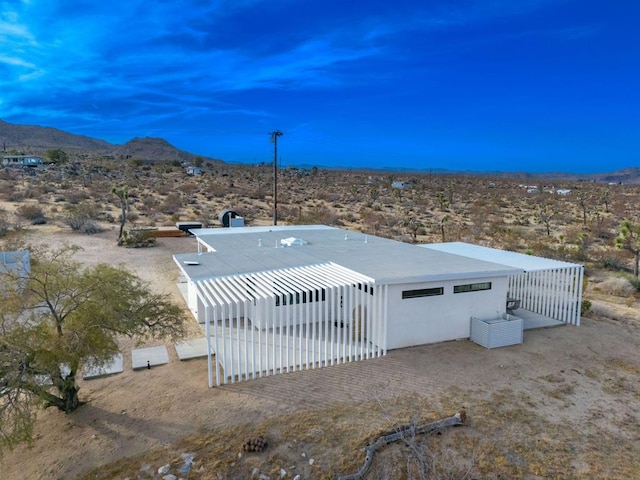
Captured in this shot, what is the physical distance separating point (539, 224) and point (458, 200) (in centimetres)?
1598

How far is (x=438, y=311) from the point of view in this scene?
39.9 feet

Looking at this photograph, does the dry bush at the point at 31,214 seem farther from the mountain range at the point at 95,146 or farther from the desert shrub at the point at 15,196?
the mountain range at the point at 95,146

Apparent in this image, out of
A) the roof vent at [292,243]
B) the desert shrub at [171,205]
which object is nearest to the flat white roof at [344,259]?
the roof vent at [292,243]

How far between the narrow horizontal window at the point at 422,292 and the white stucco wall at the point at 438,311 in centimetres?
8

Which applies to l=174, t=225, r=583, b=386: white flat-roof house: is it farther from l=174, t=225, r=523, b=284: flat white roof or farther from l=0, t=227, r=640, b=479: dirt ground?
l=0, t=227, r=640, b=479: dirt ground

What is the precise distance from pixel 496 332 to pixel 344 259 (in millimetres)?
4752

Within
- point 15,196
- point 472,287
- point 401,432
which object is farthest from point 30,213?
point 401,432

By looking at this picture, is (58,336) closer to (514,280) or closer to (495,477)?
(495,477)

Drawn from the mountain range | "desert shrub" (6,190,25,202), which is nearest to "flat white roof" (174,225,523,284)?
"desert shrub" (6,190,25,202)

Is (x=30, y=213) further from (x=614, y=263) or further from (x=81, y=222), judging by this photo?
(x=614, y=263)

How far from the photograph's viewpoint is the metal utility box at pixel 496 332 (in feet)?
39.2

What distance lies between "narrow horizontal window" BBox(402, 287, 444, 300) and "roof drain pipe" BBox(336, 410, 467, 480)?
3631 mm

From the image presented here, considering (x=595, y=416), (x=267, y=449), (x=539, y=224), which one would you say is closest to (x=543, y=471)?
(x=595, y=416)

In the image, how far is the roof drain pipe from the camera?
6.98 metres
